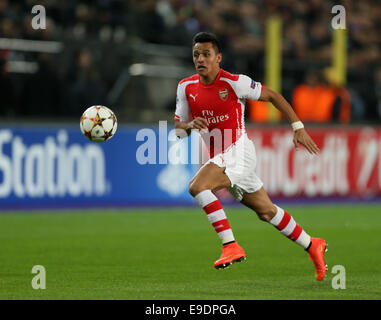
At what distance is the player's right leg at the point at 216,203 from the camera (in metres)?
7.51

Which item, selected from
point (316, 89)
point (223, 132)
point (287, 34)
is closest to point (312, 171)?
point (316, 89)

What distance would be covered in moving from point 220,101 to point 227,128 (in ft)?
0.88

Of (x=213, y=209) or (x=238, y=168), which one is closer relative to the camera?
(x=213, y=209)

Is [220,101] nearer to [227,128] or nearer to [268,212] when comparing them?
[227,128]

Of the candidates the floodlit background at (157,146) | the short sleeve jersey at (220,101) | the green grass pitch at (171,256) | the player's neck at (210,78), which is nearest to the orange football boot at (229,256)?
the green grass pitch at (171,256)

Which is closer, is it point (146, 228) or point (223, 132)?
point (223, 132)

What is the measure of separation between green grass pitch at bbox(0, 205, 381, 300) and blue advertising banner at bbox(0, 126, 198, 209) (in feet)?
1.22

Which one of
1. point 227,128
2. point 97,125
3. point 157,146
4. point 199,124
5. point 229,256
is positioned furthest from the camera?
point 157,146

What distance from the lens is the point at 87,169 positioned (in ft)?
49.2

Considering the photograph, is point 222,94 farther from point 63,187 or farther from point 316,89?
point 316,89

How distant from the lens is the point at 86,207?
15.2m

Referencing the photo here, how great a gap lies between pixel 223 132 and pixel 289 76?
11.7m
